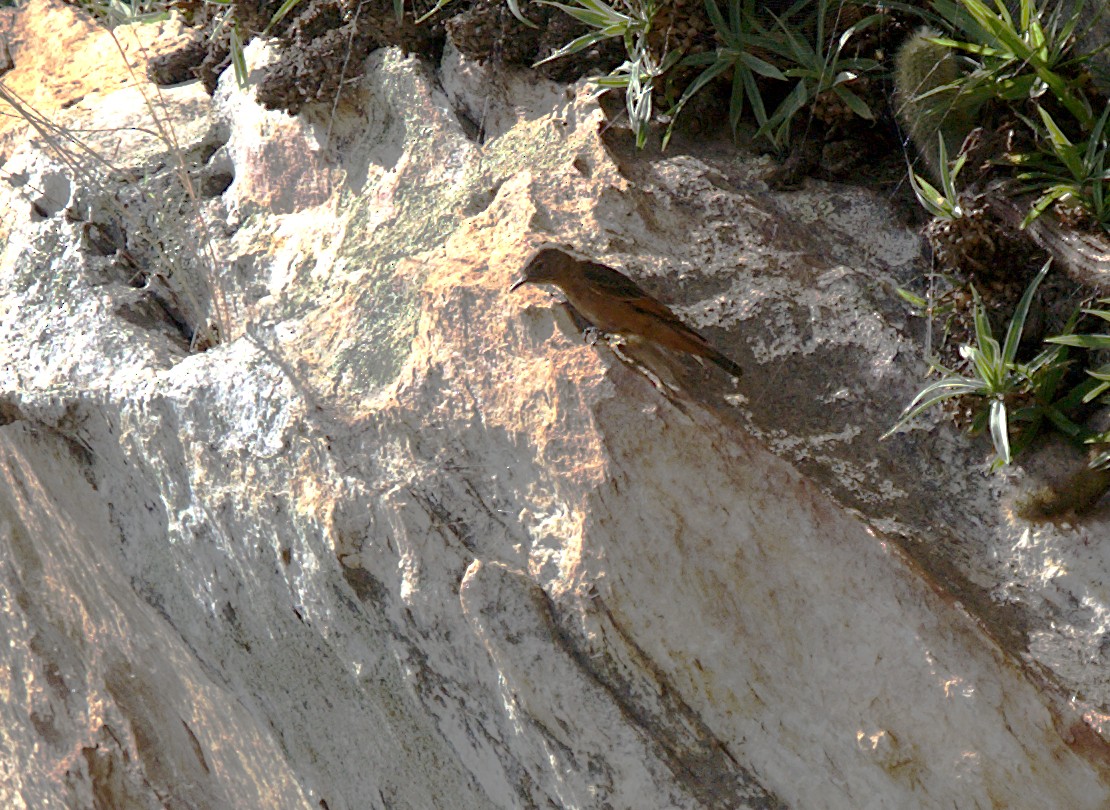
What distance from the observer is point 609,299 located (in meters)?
1.96

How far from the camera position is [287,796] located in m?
2.65

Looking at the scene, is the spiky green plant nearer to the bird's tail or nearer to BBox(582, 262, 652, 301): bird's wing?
the bird's tail

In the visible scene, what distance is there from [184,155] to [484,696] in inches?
72.3

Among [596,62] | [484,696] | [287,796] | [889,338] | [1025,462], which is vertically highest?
[596,62]

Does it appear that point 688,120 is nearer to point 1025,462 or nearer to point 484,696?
point 1025,462

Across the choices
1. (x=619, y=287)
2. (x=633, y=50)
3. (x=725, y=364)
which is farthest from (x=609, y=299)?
(x=633, y=50)

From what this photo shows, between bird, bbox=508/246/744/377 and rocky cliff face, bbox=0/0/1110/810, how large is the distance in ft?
0.15

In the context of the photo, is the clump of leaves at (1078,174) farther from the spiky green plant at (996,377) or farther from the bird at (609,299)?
the bird at (609,299)

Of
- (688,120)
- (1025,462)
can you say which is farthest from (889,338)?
(688,120)

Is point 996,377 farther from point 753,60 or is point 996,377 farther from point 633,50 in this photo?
point 633,50

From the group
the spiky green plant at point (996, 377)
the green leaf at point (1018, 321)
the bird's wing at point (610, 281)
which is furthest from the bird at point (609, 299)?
the green leaf at point (1018, 321)

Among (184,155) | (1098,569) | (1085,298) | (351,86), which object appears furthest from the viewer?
(184,155)

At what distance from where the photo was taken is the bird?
1.94 meters

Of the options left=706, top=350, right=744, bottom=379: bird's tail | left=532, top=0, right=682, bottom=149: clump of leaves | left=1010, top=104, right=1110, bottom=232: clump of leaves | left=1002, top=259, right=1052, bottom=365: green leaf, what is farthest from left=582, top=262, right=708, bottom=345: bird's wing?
left=1010, top=104, right=1110, bottom=232: clump of leaves
